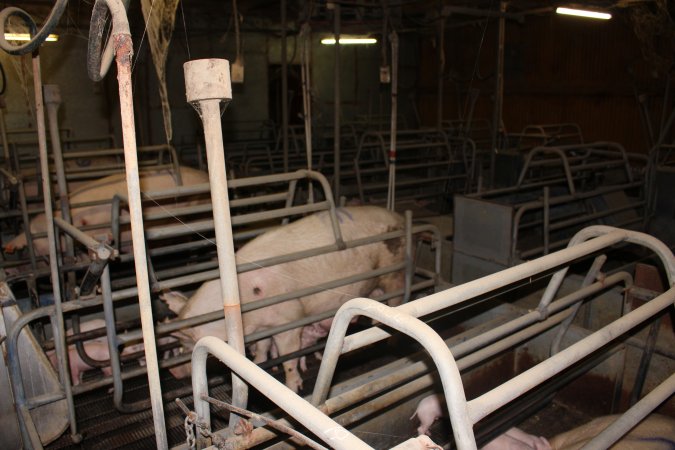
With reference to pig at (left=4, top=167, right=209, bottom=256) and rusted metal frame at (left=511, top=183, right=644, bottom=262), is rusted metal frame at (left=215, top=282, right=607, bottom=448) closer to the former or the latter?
rusted metal frame at (left=511, top=183, right=644, bottom=262)

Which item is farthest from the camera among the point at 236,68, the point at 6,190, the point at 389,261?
the point at 6,190

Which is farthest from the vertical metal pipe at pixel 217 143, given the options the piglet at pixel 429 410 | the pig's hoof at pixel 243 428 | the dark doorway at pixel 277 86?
the dark doorway at pixel 277 86

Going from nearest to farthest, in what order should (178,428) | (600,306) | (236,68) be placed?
(178,428) < (236,68) < (600,306)

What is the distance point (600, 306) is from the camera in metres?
3.55

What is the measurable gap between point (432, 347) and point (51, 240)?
75.0 inches

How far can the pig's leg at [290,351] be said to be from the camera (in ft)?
11.3

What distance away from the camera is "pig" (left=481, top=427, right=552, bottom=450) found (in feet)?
8.48

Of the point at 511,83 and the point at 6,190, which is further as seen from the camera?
the point at 511,83

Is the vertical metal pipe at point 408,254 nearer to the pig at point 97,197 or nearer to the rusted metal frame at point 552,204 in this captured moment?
the rusted metal frame at point 552,204

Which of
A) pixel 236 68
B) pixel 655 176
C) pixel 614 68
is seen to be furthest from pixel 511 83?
pixel 236 68

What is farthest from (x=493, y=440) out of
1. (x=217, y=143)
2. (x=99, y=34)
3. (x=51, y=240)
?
(x=99, y=34)

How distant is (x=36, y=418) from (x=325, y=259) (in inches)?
76.7

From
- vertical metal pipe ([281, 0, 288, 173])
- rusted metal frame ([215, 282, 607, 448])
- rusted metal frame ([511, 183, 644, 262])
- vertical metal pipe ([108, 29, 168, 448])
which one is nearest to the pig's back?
rusted metal frame ([511, 183, 644, 262])

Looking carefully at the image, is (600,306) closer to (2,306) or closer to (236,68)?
(236,68)
